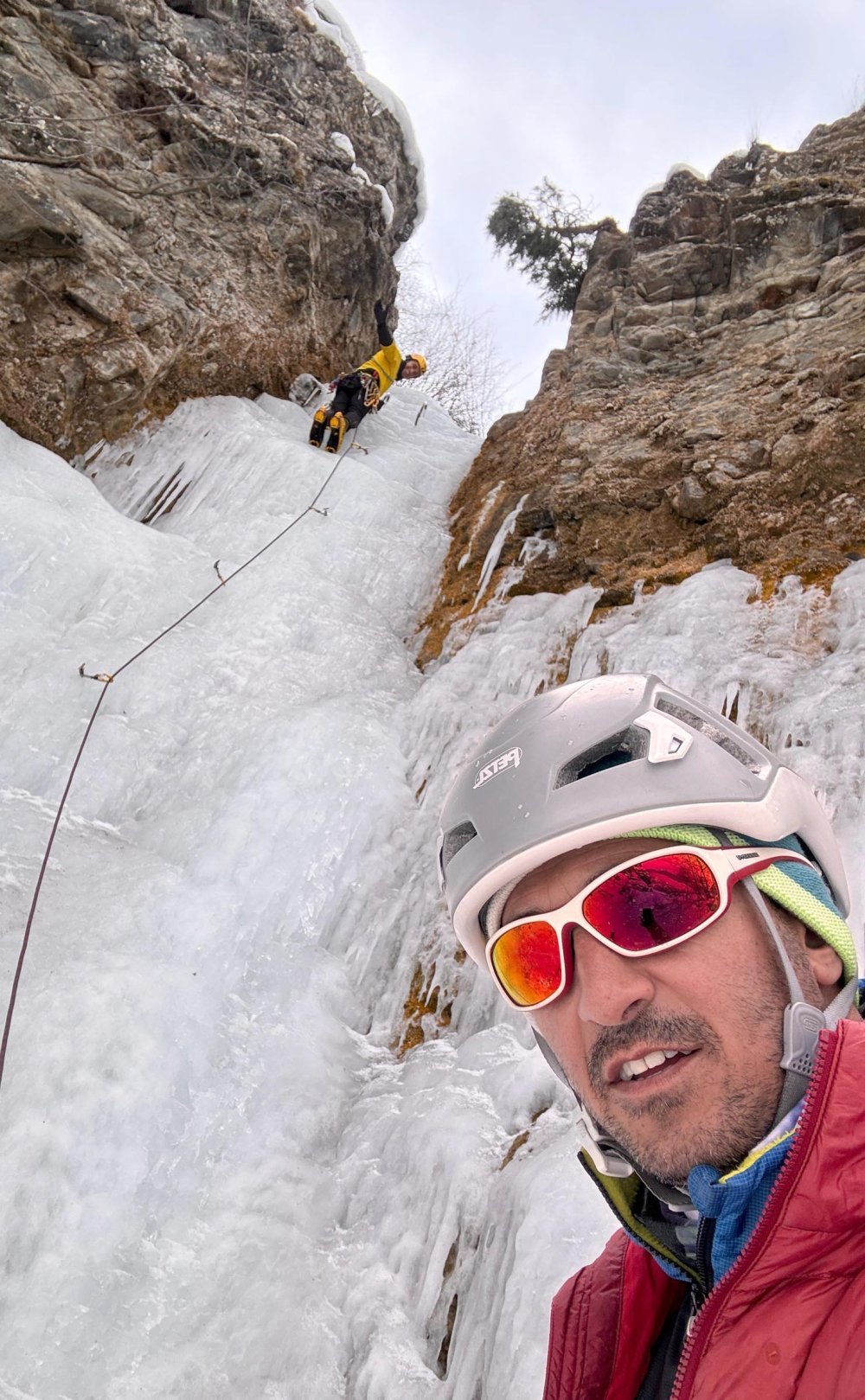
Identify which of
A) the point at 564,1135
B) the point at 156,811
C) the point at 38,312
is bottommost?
the point at 564,1135

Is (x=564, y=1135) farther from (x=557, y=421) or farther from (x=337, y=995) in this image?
(x=557, y=421)

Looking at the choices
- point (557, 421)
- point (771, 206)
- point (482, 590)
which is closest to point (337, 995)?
point (482, 590)

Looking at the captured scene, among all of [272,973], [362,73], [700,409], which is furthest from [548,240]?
[272,973]

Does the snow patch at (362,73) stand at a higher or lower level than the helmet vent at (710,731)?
higher

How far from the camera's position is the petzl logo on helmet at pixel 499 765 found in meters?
1.83

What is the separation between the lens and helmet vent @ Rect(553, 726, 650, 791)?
67.7 inches

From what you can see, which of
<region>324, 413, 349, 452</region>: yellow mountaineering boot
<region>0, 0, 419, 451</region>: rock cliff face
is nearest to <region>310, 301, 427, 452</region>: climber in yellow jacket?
<region>324, 413, 349, 452</region>: yellow mountaineering boot

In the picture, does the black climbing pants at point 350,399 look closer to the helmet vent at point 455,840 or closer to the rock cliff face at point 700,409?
the rock cliff face at point 700,409

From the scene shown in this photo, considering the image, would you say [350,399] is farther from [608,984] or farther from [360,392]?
[608,984]

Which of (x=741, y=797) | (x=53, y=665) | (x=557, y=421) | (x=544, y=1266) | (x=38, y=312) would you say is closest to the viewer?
(x=741, y=797)

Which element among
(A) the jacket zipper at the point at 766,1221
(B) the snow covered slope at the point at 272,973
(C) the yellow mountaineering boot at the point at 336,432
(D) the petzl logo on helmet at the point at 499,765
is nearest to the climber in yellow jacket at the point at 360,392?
(C) the yellow mountaineering boot at the point at 336,432

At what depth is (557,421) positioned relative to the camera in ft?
27.3

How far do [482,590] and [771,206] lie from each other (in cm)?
551

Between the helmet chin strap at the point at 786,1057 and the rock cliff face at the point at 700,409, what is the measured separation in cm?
391
